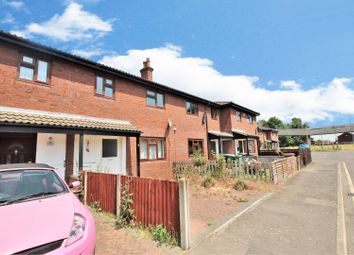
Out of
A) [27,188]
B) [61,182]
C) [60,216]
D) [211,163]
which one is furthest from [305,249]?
[211,163]

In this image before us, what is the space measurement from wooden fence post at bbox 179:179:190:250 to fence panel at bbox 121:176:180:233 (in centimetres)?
16

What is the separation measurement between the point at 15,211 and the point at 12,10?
8906 mm

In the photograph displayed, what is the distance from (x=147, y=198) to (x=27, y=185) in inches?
100

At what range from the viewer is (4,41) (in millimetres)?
8406

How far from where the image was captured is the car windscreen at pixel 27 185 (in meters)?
3.93

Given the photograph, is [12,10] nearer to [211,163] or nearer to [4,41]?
[4,41]

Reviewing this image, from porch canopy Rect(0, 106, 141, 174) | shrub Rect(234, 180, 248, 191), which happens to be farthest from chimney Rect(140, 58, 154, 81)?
shrub Rect(234, 180, 248, 191)

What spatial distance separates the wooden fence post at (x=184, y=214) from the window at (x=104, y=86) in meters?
8.90

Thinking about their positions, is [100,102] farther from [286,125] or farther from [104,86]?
[286,125]

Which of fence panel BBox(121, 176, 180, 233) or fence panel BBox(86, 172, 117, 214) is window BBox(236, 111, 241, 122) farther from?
fence panel BBox(121, 176, 180, 233)

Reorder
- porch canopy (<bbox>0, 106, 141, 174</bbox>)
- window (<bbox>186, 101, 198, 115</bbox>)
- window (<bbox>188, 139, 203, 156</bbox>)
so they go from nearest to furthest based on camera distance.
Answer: porch canopy (<bbox>0, 106, 141, 174</bbox>) → window (<bbox>188, 139, 203, 156</bbox>) → window (<bbox>186, 101, 198, 115</bbox>)

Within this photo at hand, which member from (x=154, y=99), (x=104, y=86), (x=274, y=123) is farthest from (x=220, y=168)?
(x=274, y=123)

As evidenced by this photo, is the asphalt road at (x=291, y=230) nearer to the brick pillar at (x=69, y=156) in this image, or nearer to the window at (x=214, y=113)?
the brick pillar at (x=69, y=156)

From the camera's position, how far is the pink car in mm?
2786
